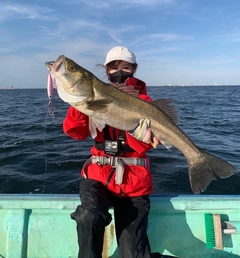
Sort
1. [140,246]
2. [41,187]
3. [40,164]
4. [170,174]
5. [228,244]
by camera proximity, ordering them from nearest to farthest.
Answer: [140,246] < [228,244] < [41,187] < [170,174] < [40,164]

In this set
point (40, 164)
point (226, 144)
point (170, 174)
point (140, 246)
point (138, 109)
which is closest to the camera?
point (140, 246)

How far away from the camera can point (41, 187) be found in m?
7.79

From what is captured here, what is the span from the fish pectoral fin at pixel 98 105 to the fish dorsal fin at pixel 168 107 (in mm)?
744

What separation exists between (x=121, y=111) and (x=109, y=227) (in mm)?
1779

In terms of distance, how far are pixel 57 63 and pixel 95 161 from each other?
1.52 meters

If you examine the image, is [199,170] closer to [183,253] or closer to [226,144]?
[183,253]

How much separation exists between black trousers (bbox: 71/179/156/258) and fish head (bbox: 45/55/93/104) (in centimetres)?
123

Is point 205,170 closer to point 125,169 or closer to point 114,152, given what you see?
point 125,169

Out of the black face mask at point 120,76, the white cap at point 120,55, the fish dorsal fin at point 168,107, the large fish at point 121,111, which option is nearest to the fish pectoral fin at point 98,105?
the large fish at point 121,111

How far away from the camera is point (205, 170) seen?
3691mm

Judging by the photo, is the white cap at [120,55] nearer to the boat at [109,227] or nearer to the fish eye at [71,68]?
the fish eye at [71,68]

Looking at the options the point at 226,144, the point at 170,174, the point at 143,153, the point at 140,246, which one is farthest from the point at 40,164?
the point at 226,144

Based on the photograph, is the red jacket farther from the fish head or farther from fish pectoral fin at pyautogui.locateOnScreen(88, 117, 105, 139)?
the fish head

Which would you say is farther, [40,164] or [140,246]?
[40,164]
